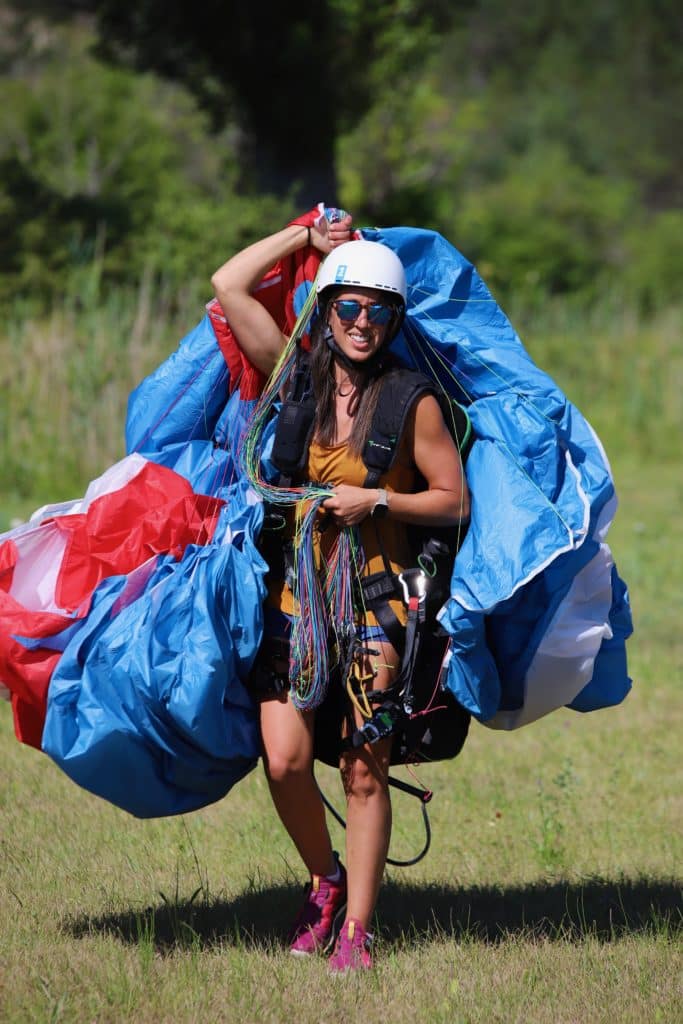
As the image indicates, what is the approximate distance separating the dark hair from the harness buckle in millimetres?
361

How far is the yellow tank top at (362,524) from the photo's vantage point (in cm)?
402

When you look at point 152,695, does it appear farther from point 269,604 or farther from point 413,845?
point 413,845

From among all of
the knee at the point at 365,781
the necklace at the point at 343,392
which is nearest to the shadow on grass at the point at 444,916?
the knee at the point at 365,781

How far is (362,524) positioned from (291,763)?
68cm

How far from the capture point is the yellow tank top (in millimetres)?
4020

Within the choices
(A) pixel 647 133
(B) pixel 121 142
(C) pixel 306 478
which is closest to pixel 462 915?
(C) pixel 306 478

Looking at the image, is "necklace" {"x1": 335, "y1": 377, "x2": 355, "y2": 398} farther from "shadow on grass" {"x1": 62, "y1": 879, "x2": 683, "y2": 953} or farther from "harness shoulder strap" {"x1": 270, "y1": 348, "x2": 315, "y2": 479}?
"shadow on grass" {"x1": 62, "y1": 879, "x2": 683, "y2": 953}

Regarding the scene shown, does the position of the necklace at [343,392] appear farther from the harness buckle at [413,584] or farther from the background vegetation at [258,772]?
the background vegetation at [258,772]

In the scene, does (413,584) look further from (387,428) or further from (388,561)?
(387,428)

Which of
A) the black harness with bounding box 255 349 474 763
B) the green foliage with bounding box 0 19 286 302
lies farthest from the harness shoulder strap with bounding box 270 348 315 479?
the green foliage with bounding box 0 19 286 302

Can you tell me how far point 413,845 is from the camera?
5480 mm

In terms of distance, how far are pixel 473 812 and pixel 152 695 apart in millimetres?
2447

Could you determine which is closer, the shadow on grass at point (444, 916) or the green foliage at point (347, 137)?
the shadow on grass at point (444, 916)

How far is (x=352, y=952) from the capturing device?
157 inches
